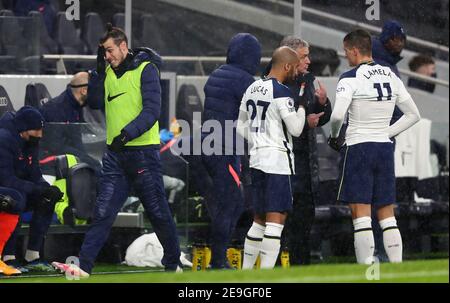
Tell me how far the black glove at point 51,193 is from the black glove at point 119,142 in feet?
2.24

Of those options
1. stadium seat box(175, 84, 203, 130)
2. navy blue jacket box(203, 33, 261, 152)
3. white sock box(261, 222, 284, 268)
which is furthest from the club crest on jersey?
stadium seat box(175, 84, 203, 130)

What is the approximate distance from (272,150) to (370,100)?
76 cm

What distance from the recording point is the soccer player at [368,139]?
11453mm

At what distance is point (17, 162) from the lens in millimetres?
12078

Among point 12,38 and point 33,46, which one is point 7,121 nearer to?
point 12,38

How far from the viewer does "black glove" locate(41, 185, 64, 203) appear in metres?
12.1

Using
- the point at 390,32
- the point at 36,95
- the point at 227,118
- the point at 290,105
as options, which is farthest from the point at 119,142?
the point at 390,32

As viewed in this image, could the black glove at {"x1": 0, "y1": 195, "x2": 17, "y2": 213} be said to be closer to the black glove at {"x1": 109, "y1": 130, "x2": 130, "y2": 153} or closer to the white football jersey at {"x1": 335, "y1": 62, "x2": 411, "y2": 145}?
the black glove at {"x1": 109, "y1": 130, "x2": 130, "y2": 153}

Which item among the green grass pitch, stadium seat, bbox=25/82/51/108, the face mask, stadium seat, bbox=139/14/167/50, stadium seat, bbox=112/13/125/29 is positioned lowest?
the green grass pitch

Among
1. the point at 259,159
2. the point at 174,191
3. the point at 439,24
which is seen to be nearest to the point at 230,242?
the point at 174,191

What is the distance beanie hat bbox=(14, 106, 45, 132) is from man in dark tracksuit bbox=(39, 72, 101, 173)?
0.38 meters

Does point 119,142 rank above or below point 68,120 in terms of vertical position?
below

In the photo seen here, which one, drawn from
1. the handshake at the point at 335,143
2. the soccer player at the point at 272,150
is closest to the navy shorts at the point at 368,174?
the handshake at the point at 335,143
